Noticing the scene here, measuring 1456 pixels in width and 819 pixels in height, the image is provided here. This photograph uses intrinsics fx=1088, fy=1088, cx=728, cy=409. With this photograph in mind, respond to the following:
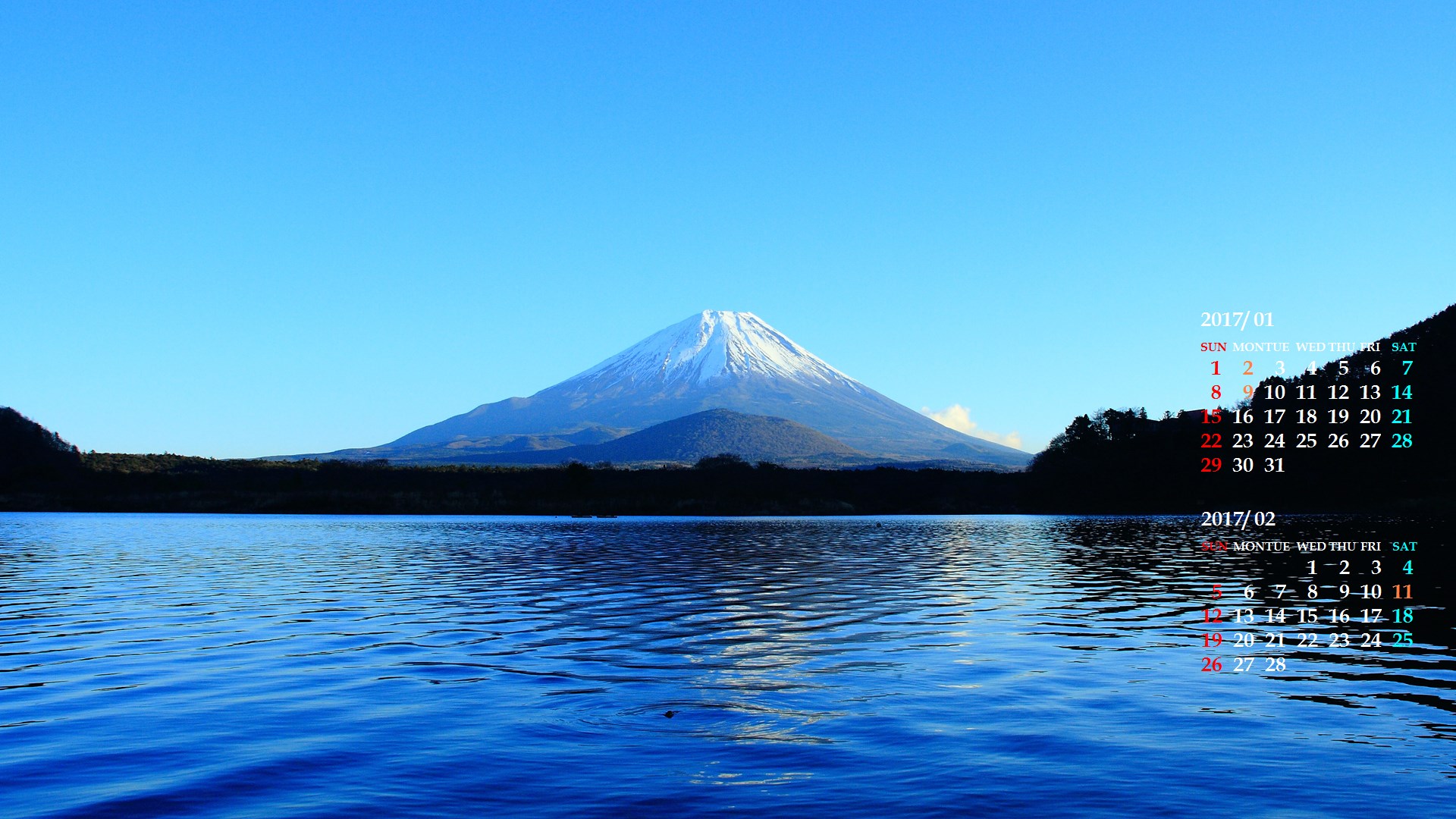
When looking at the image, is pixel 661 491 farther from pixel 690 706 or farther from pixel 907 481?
pixel 690 706

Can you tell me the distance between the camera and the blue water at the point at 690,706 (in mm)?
11328

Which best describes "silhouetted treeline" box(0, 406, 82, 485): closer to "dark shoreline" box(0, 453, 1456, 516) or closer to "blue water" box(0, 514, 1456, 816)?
"dark shoreline" box(0, 453, 1456, 516)

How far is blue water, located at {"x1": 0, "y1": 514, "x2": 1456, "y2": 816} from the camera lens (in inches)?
446

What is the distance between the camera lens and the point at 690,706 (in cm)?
1585

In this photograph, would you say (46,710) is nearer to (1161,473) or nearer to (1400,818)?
(1400,818)

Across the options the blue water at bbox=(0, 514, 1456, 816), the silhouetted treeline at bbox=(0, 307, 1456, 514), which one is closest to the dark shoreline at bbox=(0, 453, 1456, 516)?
the silhouetted treeline at bbox=(0, 307, 1456, 514)

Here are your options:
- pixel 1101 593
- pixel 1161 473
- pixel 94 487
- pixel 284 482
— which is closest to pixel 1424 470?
pixel 1161 473

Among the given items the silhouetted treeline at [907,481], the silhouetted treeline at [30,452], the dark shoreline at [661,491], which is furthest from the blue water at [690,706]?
the silhouetted treeline at [30,452]

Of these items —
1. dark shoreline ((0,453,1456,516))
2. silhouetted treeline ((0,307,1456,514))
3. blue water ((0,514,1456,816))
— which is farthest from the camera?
dark shoreline ((0,453,1456,516))

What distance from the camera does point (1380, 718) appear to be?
1519 cm

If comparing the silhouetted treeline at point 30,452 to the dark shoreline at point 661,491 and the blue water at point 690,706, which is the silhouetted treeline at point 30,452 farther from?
the blue water at point 690,706

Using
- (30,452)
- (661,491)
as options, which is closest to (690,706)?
(661,491)

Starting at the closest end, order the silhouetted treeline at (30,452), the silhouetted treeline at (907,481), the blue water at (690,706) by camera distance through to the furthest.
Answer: the blue water at (690,706), the silhouetted treeline at (907,481), the silhouetted treeline at (30,452)

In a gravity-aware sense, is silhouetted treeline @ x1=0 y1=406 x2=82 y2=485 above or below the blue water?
above
